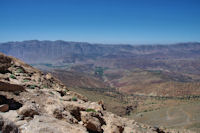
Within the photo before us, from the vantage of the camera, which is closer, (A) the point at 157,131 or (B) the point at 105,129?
(B) the point at 105,129

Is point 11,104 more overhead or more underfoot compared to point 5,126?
more underfoot

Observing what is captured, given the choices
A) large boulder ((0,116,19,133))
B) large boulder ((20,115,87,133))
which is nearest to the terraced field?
large boulder ((20,115,87,133))

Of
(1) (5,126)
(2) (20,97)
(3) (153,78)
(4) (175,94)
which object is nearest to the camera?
(1) (5,126)

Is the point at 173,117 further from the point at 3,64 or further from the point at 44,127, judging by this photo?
the point at 44,127

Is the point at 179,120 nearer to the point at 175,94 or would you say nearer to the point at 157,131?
the point at 157,131

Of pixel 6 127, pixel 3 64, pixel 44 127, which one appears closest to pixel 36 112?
pixel 44 127

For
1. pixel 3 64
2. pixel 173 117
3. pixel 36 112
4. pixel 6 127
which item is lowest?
pixel 173 117

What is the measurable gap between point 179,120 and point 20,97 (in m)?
51.1

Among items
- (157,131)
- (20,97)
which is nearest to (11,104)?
(20,97)

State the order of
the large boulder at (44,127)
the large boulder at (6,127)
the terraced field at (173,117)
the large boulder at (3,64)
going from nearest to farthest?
the large boulder at (6,127) → the large boulder at (44,127) → the large boulder at (3,64) → the terraced field at (173,117)

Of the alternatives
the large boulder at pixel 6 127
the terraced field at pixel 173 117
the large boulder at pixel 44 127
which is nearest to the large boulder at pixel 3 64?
the large boulder at pixel 44 127

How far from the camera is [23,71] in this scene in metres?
18.6

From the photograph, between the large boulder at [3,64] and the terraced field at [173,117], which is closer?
the large boulder at [3,64]

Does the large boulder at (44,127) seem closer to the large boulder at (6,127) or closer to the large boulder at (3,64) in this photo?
the large boulder at (6,127)
